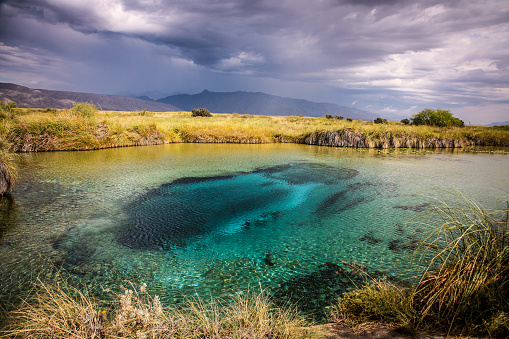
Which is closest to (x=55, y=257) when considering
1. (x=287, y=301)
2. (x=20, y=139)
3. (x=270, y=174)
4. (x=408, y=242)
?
(x=287, y=301)

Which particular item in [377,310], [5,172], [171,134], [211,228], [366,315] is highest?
[171,134]

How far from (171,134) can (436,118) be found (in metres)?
40.0

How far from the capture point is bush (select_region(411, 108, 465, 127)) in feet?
127

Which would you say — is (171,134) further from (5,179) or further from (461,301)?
(461,301)

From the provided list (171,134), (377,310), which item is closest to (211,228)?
(377,310)

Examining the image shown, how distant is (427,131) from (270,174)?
85.7 ft

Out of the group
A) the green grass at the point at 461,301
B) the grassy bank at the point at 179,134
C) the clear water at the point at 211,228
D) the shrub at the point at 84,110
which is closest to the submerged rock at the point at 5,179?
the clear water at the point at 211,228

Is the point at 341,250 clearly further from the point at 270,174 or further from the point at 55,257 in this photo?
the point at 270,174

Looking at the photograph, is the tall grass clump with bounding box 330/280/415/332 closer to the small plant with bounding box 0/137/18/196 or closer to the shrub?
the small plant with bounding box 0/137/18/196

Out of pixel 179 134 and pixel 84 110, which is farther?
pixel 179 134

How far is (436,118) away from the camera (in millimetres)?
39500

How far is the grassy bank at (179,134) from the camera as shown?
62.3 ft

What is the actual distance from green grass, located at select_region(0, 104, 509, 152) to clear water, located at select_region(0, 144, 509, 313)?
693cm

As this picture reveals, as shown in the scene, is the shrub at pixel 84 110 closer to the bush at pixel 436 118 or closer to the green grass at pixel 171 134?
the green grass at pixel 171 134
